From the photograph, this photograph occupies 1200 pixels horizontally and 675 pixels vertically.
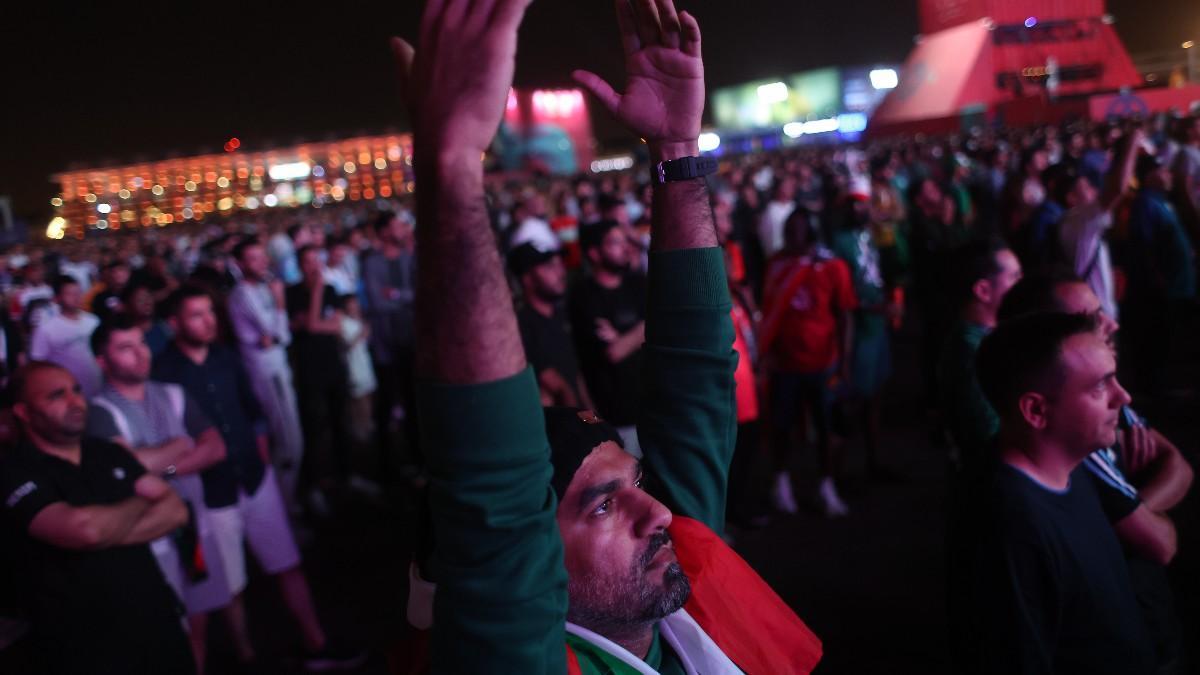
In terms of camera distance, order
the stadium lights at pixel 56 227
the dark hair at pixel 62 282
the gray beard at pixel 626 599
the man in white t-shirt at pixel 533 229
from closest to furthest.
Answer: the gray beard at pixel 626 599
the dark hair at pixel 62 282
the man in white t-shirt at pixel 533 229
the stadium lights at pixel 56 227

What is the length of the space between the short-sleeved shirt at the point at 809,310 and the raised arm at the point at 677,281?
12.6ft

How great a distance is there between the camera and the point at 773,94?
5838 centimetres

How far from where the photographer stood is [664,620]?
1.54 m

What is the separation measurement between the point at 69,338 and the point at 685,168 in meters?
6.64

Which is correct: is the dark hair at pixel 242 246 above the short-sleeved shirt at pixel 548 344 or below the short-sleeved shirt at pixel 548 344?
above

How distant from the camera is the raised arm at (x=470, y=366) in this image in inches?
36.1

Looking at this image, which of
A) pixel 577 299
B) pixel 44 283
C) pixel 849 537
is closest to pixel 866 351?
pixel 849 537

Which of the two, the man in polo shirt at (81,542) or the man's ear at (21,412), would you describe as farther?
the man's ear at (21,412)

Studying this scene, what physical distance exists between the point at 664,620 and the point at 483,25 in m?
1.05

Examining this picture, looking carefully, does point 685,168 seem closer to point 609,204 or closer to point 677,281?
point 677,281

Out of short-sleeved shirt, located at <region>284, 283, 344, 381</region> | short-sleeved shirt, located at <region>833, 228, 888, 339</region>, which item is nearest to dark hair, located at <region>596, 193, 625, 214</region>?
short-sleeved shirt, located at <region>833, 228, 888, 339</region>

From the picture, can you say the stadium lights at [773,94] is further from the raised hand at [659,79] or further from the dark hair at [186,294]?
the raised hand at [659,79]

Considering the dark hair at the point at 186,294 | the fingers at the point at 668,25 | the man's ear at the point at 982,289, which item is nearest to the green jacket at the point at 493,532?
the fingers at the point at 668,25

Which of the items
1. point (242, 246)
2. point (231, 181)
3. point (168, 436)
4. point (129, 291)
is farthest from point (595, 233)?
point (231, 181)
